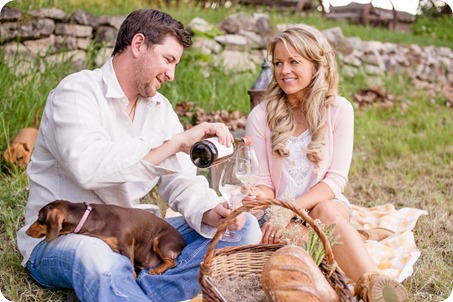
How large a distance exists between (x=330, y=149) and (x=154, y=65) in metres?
1.30

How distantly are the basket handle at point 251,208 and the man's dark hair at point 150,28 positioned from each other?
3.64 feet

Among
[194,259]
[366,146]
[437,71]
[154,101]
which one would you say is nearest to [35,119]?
[154,101]

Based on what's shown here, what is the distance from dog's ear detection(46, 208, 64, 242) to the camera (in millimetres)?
2514

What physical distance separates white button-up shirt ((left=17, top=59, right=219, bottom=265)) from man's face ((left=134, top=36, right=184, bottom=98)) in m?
0.12

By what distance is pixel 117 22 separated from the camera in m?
6.96

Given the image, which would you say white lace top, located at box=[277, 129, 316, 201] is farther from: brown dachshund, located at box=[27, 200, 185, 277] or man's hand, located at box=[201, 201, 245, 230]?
brown dachshund, located at box=[27, 200, 185, 277]

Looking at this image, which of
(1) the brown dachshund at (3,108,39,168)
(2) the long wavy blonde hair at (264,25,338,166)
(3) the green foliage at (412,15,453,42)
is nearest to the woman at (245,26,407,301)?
(2) the long wavy blonde hair at (264,25,338,166)

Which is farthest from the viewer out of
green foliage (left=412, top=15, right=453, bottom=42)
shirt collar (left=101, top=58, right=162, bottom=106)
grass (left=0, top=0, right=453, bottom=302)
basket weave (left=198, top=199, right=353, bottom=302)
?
green foliage (left=412, top=15, right=453, bottom=42)

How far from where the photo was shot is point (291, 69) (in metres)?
3.51

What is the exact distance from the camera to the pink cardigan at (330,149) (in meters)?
3.53

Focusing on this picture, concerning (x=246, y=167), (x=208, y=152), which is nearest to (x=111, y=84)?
(x=208, y=152)

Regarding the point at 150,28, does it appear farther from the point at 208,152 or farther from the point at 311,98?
the point at 311,98

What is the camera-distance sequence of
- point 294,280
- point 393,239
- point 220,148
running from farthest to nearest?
point 393,239 < point 220,148 < point 294,280

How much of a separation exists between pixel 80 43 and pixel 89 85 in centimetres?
414
